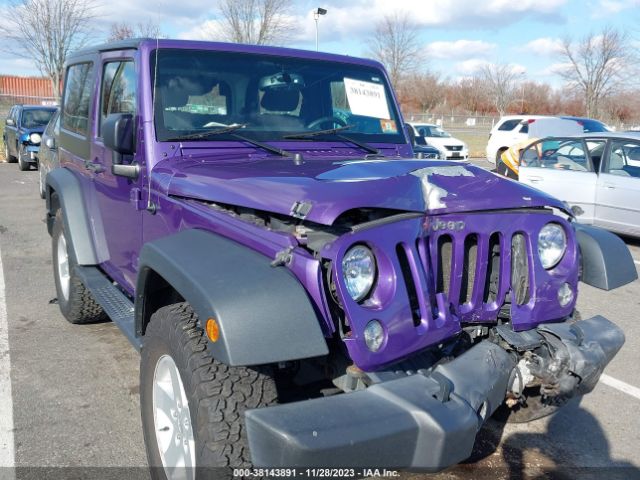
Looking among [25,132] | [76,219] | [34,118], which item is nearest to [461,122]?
[34,118]

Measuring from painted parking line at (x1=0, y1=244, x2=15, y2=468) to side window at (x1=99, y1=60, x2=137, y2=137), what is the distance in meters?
1.80

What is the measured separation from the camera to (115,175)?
3631mm

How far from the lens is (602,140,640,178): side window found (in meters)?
8.25

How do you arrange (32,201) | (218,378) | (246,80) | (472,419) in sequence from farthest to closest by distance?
(32,201)
(246,80)
(218,378)
(472,419)

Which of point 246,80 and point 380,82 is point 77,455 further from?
point 380,82

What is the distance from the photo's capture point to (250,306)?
6.64 ft

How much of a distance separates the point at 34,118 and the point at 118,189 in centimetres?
1374

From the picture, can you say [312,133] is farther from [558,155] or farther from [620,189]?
[558,155]

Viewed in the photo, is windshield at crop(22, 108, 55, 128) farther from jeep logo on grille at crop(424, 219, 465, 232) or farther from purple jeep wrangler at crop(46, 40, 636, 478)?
jeep logo on grille at crop(424, 219, 465, 232)

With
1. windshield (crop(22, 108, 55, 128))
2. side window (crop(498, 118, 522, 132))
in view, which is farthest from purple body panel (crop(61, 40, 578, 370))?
side window (crop(498, 118, 522, 132))

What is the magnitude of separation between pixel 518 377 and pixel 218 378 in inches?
48.5

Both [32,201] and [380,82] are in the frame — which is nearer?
[380,82]

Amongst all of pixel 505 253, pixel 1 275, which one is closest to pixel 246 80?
pixel 505 253

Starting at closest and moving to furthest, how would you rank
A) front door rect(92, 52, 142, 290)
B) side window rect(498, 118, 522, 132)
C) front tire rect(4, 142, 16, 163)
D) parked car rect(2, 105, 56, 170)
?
front door rect(92, 52, 142, 290) → parked car rect(2, 105, 56, 170) → front tire rect(4, 142, 16, 163) → side window rect(498, 118, 522, 132)
